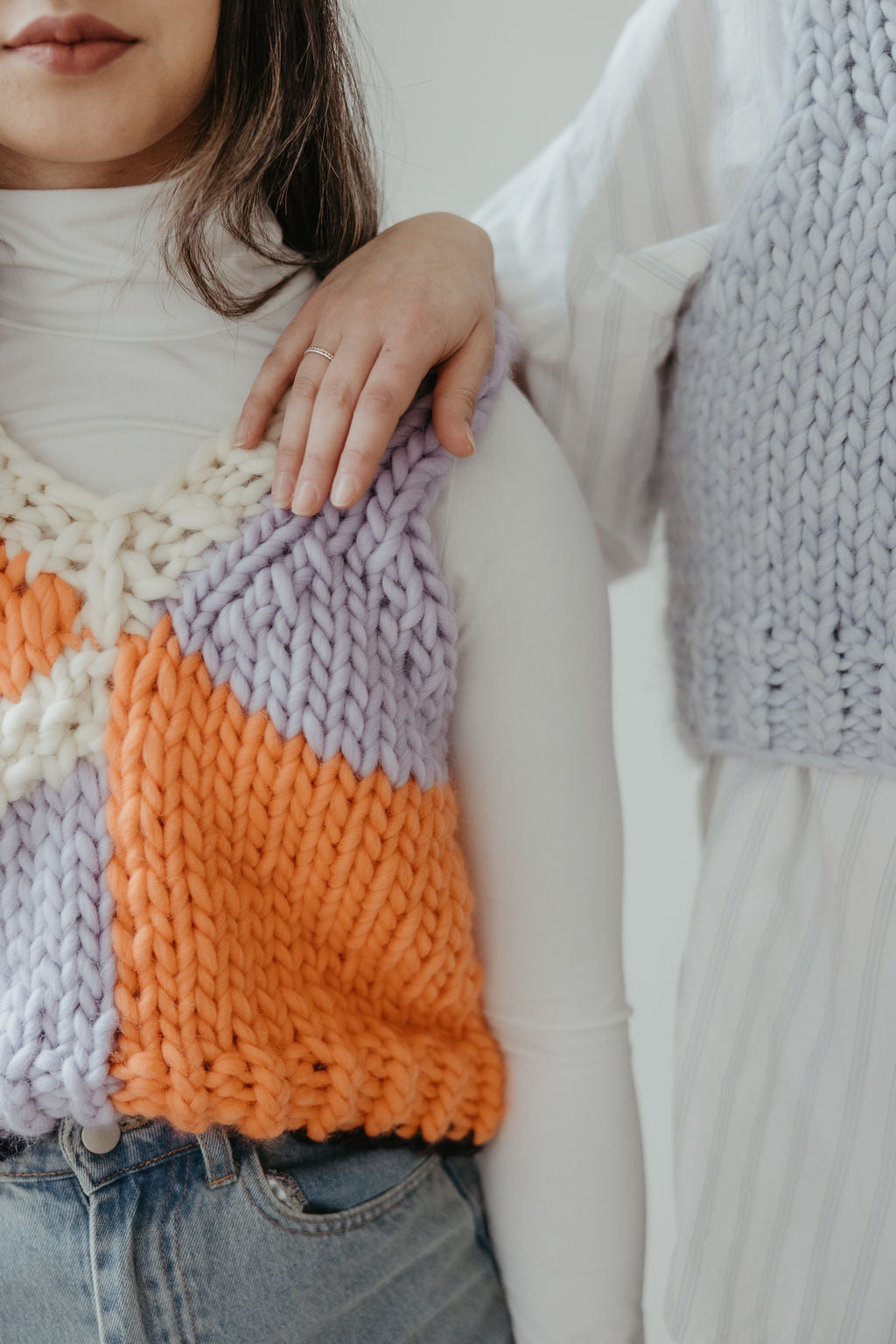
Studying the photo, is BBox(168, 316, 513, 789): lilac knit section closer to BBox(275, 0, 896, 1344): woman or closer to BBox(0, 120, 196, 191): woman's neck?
BBox(275, 0, 896, 1344): woman

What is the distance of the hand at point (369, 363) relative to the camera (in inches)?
24.7

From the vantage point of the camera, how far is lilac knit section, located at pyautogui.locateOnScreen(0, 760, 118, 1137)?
1.89 ft

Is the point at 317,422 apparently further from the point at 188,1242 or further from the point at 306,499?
the point at 188,1242

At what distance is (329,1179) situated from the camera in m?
0.67

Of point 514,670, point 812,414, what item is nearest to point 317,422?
point 514,670

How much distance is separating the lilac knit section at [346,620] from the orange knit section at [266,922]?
0.5 inches

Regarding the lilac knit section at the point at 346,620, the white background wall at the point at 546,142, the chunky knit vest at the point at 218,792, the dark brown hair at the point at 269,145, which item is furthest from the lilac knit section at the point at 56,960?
the white background wall at the point at 546,142

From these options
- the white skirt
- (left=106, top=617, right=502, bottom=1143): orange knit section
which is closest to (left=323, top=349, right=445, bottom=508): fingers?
(left=106, top=617, right=502, bottom=1143): orange knit section

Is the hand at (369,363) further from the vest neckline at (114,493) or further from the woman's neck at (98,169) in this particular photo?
the woman's neck at (98,169)

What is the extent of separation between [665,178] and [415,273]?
234 millimetres

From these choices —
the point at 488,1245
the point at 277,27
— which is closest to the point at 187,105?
the point at 277,27

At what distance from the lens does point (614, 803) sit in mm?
735

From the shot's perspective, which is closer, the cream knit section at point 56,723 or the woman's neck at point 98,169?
the cream knit section at point 56,723

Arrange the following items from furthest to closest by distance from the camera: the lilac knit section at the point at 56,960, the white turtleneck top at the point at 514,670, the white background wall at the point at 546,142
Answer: the white background wall at the point at 546,142 → the white turtleneck top at the point at 514,670 → the lilac knit section at the point at 56,960
